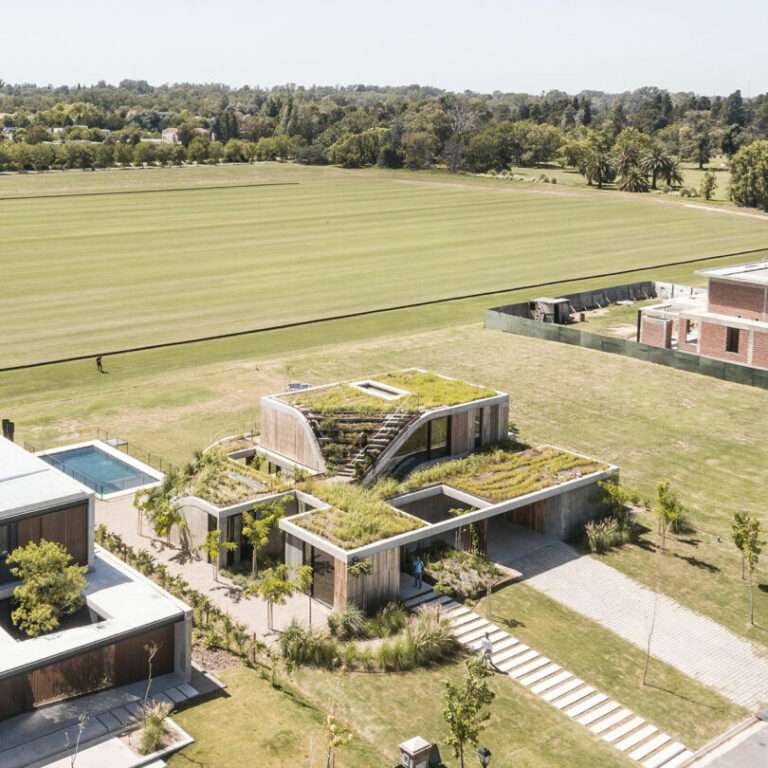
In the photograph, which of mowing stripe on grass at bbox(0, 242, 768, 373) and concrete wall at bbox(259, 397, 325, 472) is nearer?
concrete wall at bbox(259, 397, 325, 472)

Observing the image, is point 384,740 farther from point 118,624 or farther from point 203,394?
point 203,394

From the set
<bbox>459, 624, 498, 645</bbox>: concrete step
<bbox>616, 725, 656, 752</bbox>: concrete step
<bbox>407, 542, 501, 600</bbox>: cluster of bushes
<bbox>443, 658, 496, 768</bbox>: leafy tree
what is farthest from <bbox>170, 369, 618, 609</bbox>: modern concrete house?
<bbox>616, 725, 656, 752</bbox>: concrete step

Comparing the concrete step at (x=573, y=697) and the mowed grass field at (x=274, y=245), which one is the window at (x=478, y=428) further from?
the mowed grass field at (x=274, y=245)

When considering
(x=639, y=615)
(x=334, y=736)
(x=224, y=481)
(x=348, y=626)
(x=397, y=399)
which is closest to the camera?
(x=334, y=736)

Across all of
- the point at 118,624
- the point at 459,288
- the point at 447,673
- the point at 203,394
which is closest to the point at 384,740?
the point at 447,673

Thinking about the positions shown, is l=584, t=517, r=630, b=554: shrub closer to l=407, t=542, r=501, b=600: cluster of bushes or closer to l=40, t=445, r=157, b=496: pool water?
l=407, t=542, r=501, b=600: cluster of bushes

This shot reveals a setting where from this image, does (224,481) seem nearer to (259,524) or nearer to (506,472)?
(259,524)

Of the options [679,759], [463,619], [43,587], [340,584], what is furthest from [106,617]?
[679,759]
